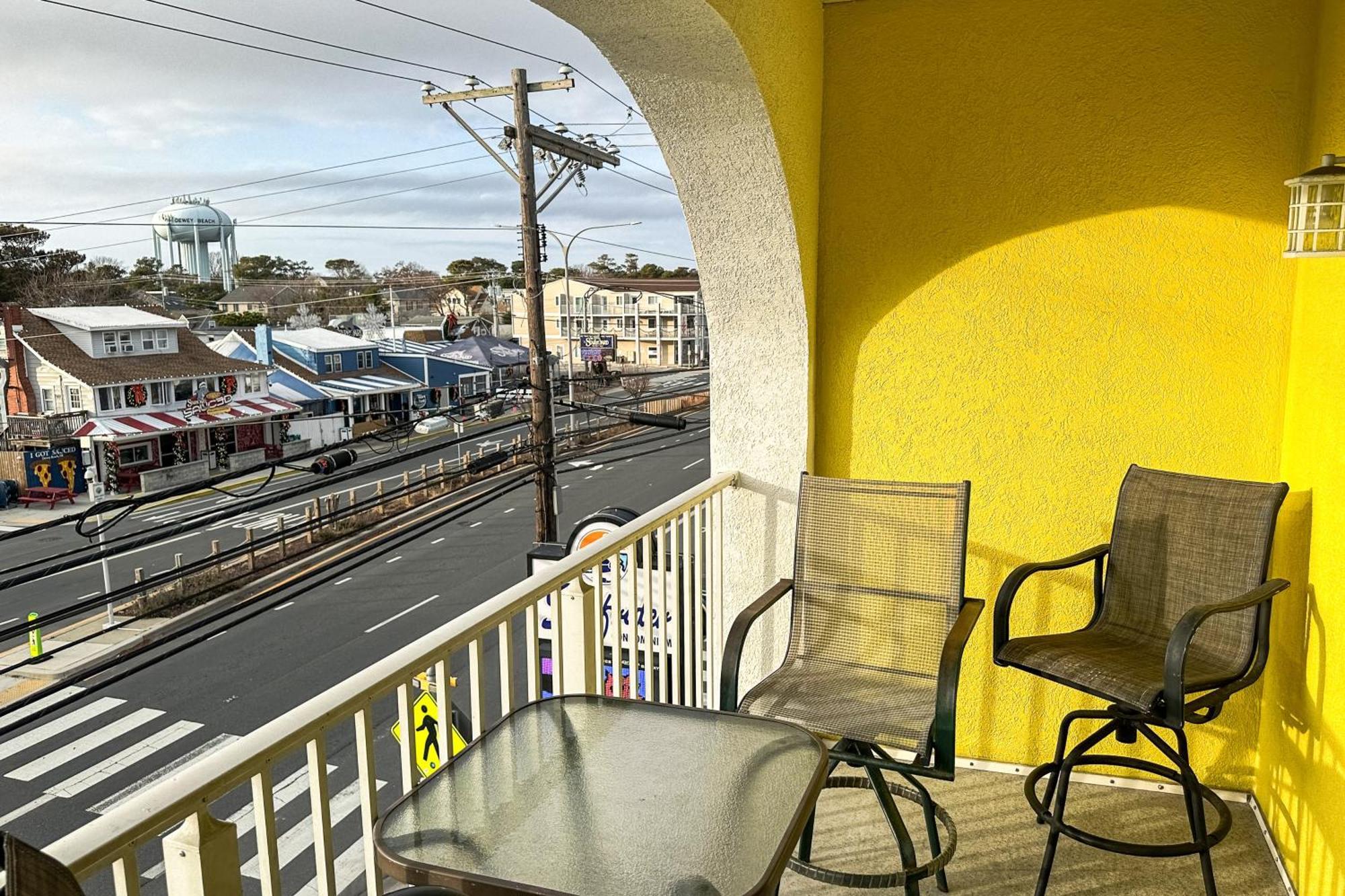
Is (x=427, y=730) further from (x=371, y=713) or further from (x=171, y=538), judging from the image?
(x=171, y=538)

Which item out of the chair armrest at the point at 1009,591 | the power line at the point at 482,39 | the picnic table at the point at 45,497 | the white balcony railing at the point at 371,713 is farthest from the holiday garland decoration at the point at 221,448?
the chair armrest at the point at 1009,591

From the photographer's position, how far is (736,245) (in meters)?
2.92

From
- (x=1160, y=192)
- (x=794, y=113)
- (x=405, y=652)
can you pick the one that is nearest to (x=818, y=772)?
(x=405, y=652)

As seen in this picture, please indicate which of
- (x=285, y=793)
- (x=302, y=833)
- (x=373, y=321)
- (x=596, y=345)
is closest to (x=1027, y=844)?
(x=302, y=833)

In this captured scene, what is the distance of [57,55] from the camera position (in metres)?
17.7

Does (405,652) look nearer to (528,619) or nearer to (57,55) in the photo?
(528,619)

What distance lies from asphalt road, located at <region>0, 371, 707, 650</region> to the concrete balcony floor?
9612 millimetres

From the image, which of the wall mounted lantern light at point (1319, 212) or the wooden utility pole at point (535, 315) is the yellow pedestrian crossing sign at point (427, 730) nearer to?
the wall mounted lantern light at point (1319, 212)

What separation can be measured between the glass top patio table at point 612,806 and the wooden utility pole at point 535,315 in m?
8.35

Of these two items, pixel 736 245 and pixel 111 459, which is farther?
pixel 111 459

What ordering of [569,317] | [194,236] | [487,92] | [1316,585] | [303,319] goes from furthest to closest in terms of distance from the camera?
[303,319] < [194,236] < [569,317] < [487,92] < [1316,585]

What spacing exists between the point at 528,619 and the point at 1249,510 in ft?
6.18

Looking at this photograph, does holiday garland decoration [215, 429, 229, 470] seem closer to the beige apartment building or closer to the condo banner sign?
the beige apartment building

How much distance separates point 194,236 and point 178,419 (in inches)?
117
